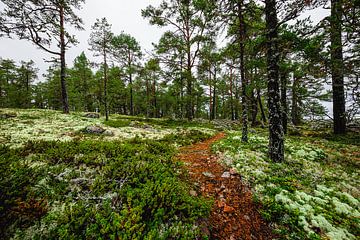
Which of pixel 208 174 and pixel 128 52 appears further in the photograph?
pixel 128 52

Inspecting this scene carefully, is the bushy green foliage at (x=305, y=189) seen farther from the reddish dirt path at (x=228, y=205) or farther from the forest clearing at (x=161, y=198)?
the reddish dirt path at (x=228, y=205)

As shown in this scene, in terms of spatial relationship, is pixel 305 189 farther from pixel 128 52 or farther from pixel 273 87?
pixel 128 52

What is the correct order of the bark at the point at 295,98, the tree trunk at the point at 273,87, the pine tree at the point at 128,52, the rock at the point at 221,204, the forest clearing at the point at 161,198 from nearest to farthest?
1. the forest clearing at the point at 161,198
2. the rock at the point at 221,204
3. the tree trunk at the point at 273,87
4. the bark at the point at 295,98
5. the pine tree at the point at 128,52

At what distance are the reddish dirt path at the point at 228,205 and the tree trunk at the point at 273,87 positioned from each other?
2.22 meters

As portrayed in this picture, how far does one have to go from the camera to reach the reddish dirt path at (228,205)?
114 inches

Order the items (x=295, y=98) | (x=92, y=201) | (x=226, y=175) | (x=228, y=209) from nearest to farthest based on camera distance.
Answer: (x=92, y=201), (x=228, y=209), (x=226, y=175), (x=295, y=98)

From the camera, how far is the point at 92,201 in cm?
291

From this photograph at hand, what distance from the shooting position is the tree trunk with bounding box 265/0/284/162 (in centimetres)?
534

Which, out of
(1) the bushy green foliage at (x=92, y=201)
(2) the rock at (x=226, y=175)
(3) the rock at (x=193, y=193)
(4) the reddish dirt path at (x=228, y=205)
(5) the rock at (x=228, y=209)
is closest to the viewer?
(1) the bushy green foliage at (x=92, y=201)

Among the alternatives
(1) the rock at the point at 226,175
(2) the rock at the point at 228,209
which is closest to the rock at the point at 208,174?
(1) the rock at the point at 226,175

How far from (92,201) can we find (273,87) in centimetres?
656

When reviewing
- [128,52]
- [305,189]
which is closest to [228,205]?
[305,189]

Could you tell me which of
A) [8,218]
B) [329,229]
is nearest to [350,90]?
[329,229]

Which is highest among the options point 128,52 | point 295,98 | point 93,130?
point 128,52
